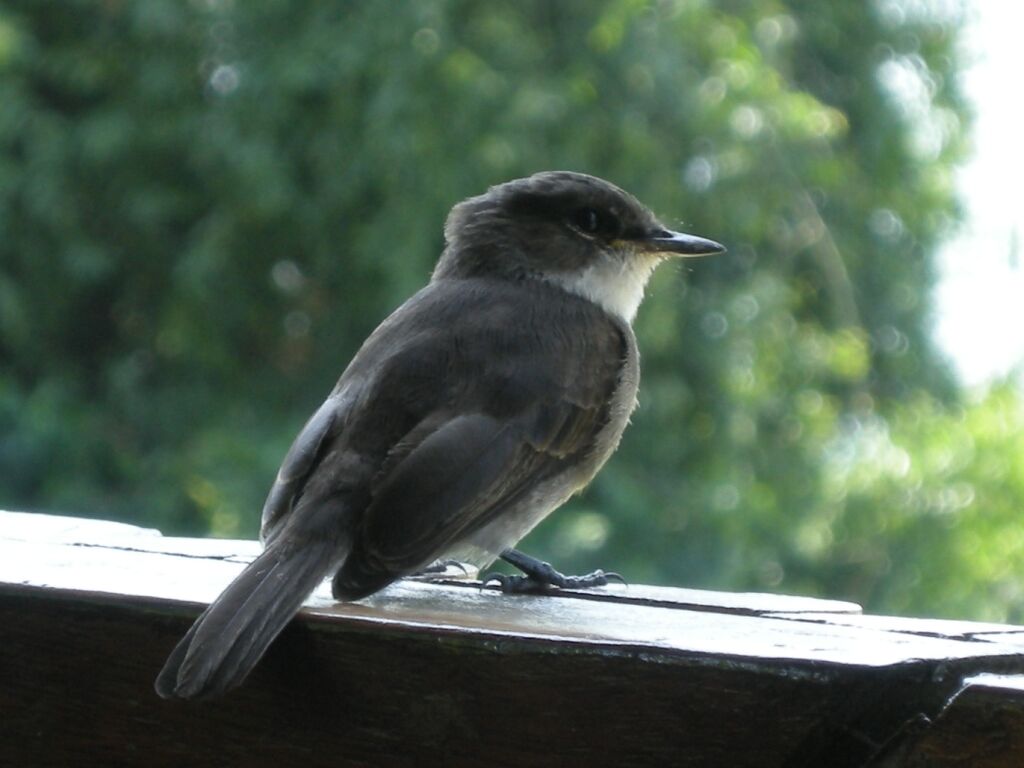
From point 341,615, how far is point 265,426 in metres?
7.21

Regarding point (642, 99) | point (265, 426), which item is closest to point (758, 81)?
→ point (642, 99)

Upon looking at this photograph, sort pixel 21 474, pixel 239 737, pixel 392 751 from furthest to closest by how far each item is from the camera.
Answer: pixel 21 474
pixel 239 737
pixel 392 751

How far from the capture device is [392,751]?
76.2 inches

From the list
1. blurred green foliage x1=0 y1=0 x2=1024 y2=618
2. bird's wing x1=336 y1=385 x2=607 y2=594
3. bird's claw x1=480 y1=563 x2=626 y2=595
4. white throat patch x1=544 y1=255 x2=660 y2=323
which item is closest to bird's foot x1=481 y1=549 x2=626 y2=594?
bird's claw x1=480 y1=563 x2=626 y2=595

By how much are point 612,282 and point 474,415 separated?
1095 mm

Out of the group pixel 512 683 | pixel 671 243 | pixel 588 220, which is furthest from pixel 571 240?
pixel 512 683

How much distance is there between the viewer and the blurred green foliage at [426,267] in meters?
8.69

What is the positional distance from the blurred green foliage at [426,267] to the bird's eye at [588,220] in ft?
12.9

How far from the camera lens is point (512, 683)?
1829 mm

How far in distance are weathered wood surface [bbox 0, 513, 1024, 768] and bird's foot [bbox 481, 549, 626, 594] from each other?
13.6 inches

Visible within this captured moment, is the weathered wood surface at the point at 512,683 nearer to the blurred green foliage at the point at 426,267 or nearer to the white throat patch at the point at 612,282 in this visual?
the white throat patch at the point at 612,282

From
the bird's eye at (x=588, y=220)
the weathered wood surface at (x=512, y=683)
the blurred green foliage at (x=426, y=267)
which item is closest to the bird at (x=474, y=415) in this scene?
the bird's eye at (x=588, y=220)

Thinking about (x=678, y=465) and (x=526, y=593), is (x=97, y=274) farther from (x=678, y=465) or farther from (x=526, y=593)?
(x=526, y=593)

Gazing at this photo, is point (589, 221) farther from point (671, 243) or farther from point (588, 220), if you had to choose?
point (671, 243)
